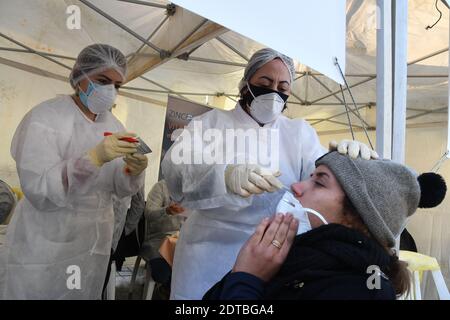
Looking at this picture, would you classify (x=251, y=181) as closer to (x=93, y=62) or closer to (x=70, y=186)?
(x=70, y=186)

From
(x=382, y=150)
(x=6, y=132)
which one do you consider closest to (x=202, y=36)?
(x=6, y=132)

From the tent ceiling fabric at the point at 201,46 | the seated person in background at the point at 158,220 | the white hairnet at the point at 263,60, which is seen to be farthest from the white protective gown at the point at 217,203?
the seated person in background at the point at 158,220

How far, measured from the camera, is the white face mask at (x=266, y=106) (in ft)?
3.85

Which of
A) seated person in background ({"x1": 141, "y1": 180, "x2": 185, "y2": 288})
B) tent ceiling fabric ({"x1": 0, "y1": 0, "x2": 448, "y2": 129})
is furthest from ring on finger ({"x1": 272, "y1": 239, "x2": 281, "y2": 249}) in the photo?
seated person in background ({"x1": 141, "y1": 180, "x2": 185, "y2": 288})

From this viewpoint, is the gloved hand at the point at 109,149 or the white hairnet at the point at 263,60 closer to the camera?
the gloved hand at the point at 109,149

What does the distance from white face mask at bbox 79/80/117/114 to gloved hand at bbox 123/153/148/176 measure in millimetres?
225

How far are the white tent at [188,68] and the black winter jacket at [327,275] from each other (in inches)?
56.5

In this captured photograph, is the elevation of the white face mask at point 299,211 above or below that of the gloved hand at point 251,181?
below

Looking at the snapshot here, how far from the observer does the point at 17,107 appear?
210cm

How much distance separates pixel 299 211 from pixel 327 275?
18 centimetres

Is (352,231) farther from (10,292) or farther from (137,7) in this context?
(137,7)

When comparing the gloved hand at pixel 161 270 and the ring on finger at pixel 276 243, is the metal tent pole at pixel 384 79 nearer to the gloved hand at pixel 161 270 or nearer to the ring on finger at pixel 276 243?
the ring on finger at pixel 276 243

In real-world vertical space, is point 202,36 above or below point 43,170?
above

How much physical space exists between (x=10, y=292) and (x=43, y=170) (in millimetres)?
427
